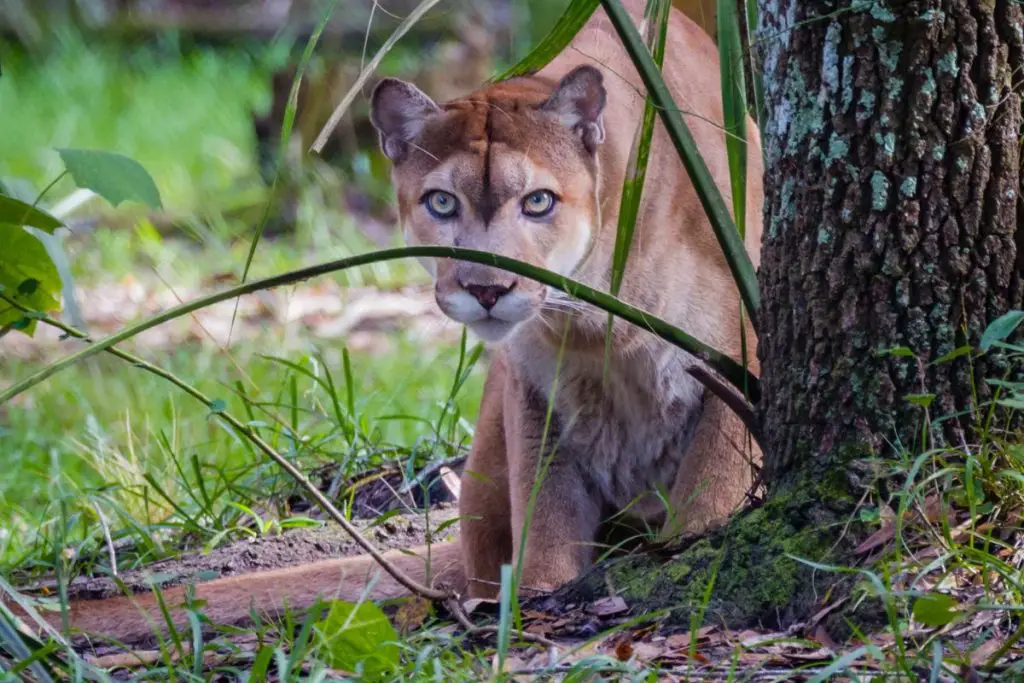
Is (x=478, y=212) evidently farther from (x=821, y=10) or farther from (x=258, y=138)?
(x=258, y=138)

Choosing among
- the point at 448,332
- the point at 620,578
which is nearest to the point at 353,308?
the point at 448,332

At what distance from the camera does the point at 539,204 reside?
3176 millimetres

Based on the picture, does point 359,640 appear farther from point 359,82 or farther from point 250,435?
point 359,82

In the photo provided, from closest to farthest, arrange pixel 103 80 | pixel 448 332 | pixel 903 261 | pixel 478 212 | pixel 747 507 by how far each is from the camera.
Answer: pixel 903 261, pixel 747 507, pixel 478 212, pixel 448 332, pixel 103 80

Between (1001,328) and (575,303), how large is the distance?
119 centimetres

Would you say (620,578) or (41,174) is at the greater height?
(41,174)

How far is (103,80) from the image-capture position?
9156 millimetres

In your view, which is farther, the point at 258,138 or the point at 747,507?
the point at 258,138

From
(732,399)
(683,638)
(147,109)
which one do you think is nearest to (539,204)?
(732,399)

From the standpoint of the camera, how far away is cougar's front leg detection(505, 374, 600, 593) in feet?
10.5

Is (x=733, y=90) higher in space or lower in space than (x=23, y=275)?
higher

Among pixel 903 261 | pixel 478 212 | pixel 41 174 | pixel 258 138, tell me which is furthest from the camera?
pixel 258 138

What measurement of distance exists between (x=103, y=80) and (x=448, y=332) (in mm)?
4175

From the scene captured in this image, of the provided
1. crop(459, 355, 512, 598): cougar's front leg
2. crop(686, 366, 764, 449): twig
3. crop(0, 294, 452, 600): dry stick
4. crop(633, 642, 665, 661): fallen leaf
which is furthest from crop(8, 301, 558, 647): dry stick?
crop(459, 355, 512, 598): cougar's front leg
